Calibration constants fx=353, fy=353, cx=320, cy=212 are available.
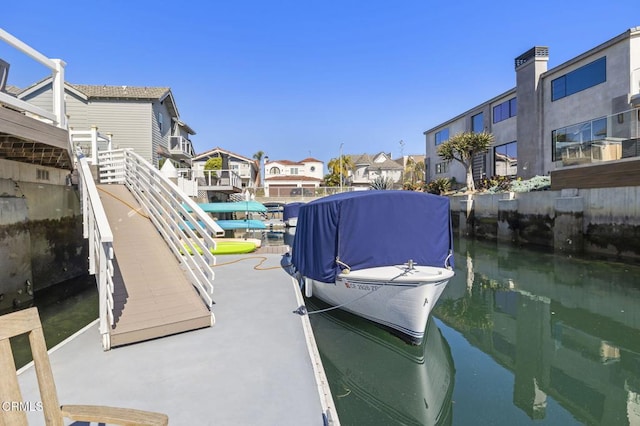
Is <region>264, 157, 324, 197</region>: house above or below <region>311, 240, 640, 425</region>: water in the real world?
above

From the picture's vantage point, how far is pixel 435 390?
580 centimetres

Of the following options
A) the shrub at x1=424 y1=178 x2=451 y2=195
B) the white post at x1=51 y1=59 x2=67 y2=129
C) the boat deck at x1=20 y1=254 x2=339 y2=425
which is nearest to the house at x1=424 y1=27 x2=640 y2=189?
the shrub at x1=424 y1=178 x2=451 y2=195

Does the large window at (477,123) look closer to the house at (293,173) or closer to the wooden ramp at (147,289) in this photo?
the wooden ramp at (147,289)

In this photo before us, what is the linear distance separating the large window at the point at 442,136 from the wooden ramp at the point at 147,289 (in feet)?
124

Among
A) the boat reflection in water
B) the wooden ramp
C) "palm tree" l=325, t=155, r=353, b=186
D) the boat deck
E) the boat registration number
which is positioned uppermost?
"palm tree" l=325, t=155, r=353, b=186

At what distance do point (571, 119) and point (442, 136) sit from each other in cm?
1816

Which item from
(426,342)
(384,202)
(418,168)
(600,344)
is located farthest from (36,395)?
(418,168)

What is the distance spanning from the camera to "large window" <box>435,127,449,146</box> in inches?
1588

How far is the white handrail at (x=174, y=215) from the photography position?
5.64 meters

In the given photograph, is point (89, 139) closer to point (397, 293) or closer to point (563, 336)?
point (397, 293)

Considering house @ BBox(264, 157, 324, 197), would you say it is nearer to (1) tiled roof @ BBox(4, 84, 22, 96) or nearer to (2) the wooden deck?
(2) the wooden deck

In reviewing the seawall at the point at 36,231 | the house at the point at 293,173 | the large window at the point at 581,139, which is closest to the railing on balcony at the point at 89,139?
the seawall at the point at 36,231

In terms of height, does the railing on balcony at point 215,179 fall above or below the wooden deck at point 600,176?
above

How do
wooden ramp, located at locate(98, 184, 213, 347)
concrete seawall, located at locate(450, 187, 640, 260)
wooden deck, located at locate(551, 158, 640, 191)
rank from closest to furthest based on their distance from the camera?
1. wooden ramp, located at locate(98, 184, 213, 347)
2. wooden deck, located at locate(551, 158, 640, 191)
3. concrete seawall, located at locate(450, 187, 640, 260)
